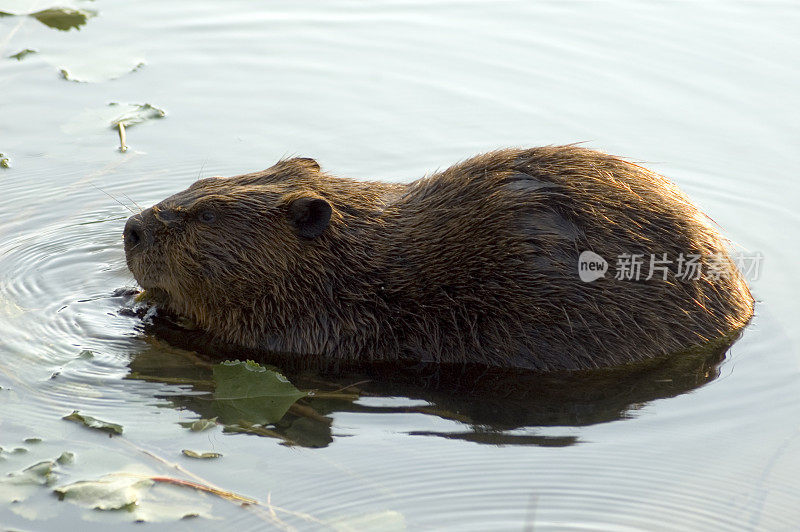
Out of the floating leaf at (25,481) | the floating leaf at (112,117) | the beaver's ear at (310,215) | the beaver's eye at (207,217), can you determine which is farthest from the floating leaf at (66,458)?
the floating leaf at (112,117)

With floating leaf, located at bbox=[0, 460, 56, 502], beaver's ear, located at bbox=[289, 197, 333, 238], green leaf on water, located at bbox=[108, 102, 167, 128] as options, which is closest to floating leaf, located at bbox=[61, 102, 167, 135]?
green leaf on water, located at bbox=[108, 102, 167, 128]

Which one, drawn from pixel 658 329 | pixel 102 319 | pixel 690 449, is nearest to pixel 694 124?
pixel 658 329

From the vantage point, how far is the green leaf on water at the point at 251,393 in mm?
4676

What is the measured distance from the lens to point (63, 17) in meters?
9.12

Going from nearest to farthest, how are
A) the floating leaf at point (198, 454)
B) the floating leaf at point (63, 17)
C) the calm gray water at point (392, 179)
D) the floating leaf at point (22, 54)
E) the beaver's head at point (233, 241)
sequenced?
1. the calm gray water at point (392, 179)
2. the floating leaf at point (198, 454)
3. the beaver's head at point (233, 241)
4. the floating leaf at point (22, 54)
5. the floating leaf at point (63, 17)

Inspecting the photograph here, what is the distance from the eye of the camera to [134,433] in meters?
4.46

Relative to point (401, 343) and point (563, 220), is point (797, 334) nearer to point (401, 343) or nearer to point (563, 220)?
point (563, 220)

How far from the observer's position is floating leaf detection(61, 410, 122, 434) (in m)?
4.45

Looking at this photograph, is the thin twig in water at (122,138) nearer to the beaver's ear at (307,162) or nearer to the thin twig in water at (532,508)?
the beaver's ear at (307,162)

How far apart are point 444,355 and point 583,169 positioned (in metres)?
1.05

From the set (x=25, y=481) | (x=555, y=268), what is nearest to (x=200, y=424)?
(x=25, y=481)

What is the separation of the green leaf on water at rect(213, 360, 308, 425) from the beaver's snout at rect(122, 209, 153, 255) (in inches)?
33.4

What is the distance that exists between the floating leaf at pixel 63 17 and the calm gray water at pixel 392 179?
37mm

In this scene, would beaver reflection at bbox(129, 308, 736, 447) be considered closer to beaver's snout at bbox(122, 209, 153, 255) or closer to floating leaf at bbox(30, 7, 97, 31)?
beaver's snout at bbox(122, 209, 153, 255)
